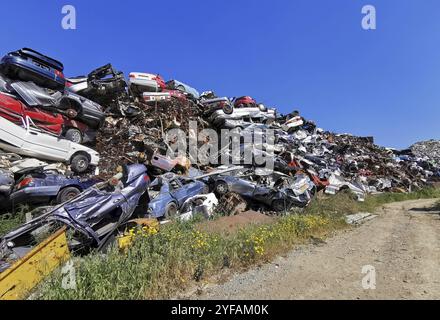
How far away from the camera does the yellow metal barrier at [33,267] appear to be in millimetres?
4602

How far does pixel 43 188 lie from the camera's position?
344 inches

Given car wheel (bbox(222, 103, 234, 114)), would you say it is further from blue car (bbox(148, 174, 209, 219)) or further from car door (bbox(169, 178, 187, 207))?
car door (bbox(169, 178, 187, 207))

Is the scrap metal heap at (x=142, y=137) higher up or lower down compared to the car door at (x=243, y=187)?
higher up

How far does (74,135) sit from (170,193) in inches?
230

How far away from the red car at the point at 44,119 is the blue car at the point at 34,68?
1.67m

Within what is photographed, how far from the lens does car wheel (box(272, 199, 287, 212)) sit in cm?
1146

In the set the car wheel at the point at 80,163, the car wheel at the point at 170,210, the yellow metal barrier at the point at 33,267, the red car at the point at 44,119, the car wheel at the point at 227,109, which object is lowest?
the yellow metal barrier at the point at 33,267

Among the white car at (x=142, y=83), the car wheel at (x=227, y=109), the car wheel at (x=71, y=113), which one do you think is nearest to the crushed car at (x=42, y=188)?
the car wheel at (x=71, y=113)

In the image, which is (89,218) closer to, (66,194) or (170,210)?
(66,194)

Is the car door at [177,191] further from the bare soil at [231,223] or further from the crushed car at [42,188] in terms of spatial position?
the crushed car at [42,188]
